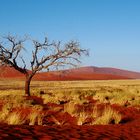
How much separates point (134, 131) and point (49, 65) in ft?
70.9

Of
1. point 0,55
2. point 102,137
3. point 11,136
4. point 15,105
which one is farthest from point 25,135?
point 0,55

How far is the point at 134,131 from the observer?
13.6 m

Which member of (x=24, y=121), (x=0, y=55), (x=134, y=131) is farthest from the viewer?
(x=0, y=55)

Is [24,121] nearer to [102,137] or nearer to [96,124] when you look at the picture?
[96,124]

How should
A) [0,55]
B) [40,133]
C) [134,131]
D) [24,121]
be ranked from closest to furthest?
1. [40,133]
2. [134,131]
3. [24,121]
4. [0,55]

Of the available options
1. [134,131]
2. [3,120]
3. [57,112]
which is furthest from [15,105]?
[134,131]

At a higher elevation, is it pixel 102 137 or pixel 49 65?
pixel 49 65

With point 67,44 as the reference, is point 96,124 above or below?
below

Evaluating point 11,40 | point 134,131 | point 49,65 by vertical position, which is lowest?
point 134,131

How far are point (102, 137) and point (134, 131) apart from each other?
230 centimetres

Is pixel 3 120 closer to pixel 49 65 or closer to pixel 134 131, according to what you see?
pixel 134 131

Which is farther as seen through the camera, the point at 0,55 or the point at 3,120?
the point at 0,55

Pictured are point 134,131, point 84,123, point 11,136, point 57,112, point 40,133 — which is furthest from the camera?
point 57,112

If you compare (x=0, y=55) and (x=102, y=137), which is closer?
(x=102, y=137)
